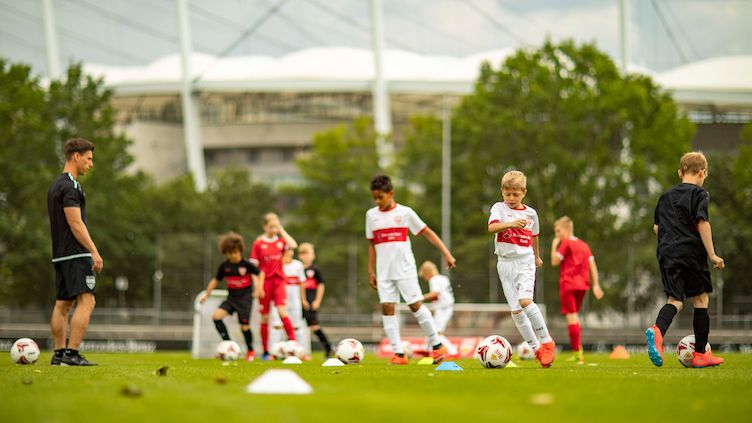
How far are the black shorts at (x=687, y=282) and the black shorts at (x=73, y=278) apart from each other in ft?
17.1

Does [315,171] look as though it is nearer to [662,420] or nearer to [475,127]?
[475,127]

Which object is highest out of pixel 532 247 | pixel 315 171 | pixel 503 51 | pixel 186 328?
pixel 503 51

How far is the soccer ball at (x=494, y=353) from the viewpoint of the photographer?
936 cm

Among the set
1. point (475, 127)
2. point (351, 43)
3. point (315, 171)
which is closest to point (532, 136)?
point (475, 127)

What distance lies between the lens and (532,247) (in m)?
10.3

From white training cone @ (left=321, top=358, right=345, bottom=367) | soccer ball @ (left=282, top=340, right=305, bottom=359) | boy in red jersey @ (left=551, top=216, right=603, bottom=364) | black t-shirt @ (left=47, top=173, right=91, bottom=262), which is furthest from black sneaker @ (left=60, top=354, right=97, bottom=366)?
boy in red jersey @ (left=551, top=216, right=603, bottom=364)

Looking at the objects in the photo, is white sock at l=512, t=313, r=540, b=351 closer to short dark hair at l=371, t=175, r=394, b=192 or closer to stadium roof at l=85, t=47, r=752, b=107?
short dark hair at l=371, t=175, r=394, b=192

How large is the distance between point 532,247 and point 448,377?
2.94 meters

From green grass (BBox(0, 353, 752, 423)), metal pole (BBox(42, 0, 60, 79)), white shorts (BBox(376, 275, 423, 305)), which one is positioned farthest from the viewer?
metal pole (BBox(42, 0, 60, 79))

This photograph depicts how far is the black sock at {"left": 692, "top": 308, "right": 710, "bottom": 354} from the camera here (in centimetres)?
947

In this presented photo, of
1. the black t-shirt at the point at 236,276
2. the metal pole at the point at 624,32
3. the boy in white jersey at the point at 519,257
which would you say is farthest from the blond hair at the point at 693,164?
the metal pole at the point at 624,32

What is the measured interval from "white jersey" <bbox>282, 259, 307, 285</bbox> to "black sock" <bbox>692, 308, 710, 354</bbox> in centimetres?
783

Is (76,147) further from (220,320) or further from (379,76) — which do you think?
(379,76)

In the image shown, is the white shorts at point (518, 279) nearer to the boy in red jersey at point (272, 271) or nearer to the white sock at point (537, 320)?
the white sock at point (537, 320)
